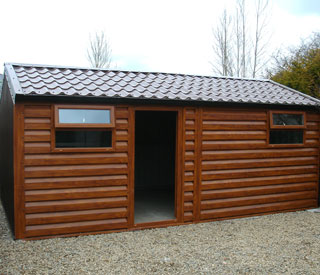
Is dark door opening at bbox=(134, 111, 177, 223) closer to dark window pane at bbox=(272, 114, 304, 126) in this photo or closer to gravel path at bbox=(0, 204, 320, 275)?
dark window pane at bbox=(272, 114, 304, 126)

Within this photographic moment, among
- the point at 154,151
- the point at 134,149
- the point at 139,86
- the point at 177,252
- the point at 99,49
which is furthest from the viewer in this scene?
the point at 99,49

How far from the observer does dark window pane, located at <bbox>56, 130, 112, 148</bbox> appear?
5.26 m

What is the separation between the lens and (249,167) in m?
6.68

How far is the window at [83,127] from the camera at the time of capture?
205 inches

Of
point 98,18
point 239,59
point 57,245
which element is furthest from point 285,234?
point 98,18

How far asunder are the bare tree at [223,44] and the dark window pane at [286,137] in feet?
40.0

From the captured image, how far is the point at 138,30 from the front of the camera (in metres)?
19.5

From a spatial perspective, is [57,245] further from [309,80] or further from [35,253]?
[309,80]

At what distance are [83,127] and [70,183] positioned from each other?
926 millimetres

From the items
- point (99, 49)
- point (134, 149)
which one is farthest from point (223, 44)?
point (134, 149)

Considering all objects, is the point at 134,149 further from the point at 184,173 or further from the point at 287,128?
the point at 287,128

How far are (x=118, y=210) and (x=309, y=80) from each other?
301 inches

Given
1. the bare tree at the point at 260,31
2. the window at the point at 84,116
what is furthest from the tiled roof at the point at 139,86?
the bare tree at the point at 260,31

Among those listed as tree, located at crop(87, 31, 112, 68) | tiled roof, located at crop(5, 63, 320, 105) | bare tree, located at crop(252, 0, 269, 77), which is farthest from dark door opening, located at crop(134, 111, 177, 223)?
tree, located at crop(87, 31, 112, 68)
